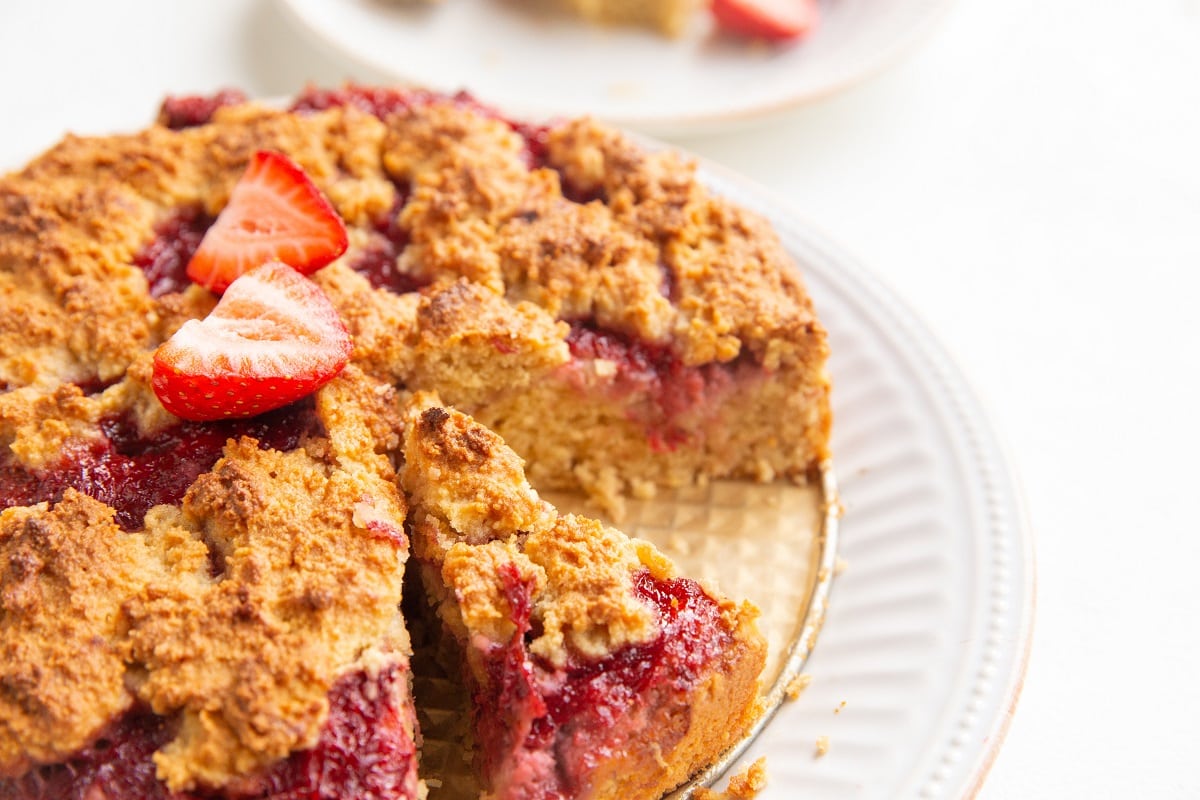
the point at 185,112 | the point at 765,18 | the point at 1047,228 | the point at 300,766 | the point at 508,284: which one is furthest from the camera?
the point at 765,18

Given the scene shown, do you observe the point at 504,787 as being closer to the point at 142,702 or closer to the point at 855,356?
the point at 142,702

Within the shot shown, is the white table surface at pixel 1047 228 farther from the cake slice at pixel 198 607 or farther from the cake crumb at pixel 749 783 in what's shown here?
the cake slice at pixel 198 607

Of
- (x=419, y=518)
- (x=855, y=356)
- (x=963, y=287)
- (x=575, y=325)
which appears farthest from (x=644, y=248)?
(x=963, y=287)

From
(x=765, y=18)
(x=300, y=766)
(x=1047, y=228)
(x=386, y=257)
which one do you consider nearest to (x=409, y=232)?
(x=386, y=257)

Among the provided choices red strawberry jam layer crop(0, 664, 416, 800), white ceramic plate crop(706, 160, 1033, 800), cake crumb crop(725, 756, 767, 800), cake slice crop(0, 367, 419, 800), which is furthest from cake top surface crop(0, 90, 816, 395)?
cake crumb crop(725, 756, 767, 800)

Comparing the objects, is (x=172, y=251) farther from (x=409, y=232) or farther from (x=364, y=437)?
(x=364, y=437)

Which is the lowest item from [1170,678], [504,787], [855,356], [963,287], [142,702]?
[142,702]

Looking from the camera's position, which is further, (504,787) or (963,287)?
(963,287)
